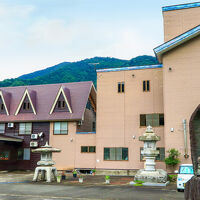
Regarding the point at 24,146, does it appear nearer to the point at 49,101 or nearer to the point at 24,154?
the point at 24,154

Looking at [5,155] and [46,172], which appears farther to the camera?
[5,155]

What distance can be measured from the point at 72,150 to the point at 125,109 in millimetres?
8125

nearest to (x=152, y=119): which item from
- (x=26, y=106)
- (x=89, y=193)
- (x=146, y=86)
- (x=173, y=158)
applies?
(x=146, y=86)

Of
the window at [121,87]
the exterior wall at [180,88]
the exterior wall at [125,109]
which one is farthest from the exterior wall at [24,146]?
the exterior wall at [180,88]

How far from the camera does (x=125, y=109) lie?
93.2ft

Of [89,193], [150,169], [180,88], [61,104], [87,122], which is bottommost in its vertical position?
[89,193]

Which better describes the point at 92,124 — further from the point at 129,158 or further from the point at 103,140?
the point at 129,158

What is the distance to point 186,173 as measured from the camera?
1593 centimetres

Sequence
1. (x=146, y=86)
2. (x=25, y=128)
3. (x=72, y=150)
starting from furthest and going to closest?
1. (x=25, y=128)
2. (x=72, y=150)
3. (x=146, y=86)

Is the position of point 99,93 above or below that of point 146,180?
above

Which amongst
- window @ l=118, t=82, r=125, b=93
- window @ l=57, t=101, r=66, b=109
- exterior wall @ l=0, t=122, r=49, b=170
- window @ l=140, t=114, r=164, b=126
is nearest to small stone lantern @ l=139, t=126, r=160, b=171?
window @ l=140, t=114, r=164, b=126

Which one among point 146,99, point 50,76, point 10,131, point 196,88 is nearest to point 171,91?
point 196,88

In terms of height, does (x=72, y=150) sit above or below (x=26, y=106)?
below

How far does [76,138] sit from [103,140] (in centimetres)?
369
